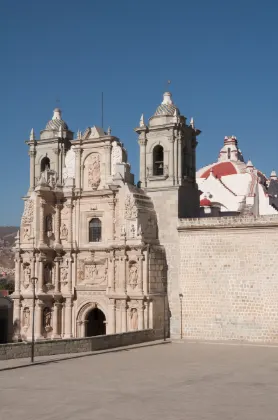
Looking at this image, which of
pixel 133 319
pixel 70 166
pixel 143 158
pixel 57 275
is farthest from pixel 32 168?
pixel 133 319

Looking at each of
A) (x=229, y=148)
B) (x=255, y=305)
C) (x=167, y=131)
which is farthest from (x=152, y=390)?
(x=229, y=148)

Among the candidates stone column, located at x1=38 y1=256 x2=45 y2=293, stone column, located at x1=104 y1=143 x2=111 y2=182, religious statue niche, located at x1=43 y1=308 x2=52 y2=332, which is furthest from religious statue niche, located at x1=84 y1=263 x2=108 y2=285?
stone column, located at x1=104 y1=143 x2=111 y2=182

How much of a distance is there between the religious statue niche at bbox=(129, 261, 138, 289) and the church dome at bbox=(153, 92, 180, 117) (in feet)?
25.0

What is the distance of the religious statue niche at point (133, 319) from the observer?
30.0 metres

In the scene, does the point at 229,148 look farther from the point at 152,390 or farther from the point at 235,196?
the point at 152,390

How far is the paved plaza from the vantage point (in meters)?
14.1

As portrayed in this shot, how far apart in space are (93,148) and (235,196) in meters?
14.1

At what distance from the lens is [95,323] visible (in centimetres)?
3341

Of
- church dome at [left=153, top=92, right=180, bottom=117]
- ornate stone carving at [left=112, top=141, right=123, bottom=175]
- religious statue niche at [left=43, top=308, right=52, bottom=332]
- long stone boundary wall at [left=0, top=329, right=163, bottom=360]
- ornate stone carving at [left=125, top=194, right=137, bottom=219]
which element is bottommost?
long stone boundary wall at [left=0, top=329, right=163, bottom=360]

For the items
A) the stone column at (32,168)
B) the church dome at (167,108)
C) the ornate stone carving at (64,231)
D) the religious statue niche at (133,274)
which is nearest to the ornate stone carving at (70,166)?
the stone column at (32,168)

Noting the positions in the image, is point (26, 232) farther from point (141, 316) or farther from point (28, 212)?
point (141, 316)

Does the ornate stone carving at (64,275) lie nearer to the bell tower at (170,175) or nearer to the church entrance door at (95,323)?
the church entrance door at (95,323)

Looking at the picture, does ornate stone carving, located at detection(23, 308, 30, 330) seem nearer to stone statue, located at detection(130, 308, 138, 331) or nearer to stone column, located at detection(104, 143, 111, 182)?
stone statue, located at detection(130, 308, 138, 331)

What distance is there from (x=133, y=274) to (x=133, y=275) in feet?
0.16
